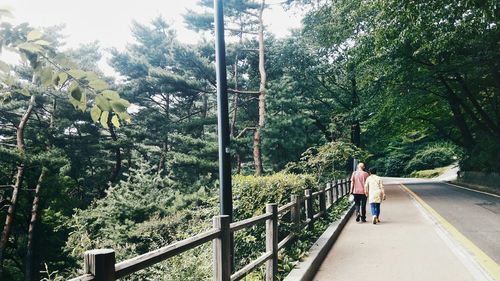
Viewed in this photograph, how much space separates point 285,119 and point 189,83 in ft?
29.9

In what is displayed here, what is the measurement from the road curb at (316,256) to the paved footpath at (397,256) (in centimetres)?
12

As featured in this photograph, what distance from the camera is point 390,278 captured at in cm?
650

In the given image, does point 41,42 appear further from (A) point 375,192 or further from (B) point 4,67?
(A) point 375,192

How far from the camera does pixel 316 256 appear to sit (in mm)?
7406

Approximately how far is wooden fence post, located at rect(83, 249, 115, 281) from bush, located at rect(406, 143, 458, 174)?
62079 millimetres

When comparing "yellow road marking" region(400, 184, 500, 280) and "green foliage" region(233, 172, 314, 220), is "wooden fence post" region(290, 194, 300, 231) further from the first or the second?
"yellow road marking" region(400, 184, 500, 280)

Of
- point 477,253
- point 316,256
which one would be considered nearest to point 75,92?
point 316,256

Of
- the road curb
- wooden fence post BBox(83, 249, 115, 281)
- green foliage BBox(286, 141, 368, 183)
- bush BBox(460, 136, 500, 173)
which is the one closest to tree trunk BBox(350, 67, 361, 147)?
bush BBox(460, 136, 500, 173)

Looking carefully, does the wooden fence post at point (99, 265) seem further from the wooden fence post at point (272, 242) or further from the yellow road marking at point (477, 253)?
the yellow road marking at point (477, 253)

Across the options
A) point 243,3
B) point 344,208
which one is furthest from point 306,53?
point 344,208

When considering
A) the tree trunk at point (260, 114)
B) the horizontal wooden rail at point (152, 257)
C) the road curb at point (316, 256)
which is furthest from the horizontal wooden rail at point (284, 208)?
the tree trunk at point (260, 114)

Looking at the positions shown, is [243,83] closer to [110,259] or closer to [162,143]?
[162,143]

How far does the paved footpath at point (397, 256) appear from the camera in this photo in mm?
6672

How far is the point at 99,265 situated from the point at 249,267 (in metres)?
3.04
